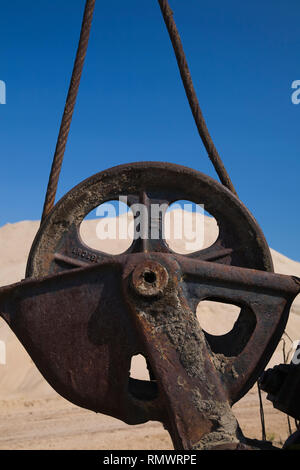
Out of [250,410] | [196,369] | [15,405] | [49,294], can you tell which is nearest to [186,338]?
[196,369]

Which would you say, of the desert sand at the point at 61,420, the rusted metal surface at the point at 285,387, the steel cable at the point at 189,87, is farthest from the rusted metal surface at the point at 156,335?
the desert sand at the point at 61,420

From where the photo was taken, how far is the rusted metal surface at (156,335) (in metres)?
2.03

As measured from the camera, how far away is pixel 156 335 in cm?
207

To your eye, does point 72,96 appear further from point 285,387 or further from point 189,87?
point 285,387

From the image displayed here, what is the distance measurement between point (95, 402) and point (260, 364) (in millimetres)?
733

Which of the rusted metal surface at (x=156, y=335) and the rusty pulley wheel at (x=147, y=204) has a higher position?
the rusty pulley wheel at (x=147, y=204)

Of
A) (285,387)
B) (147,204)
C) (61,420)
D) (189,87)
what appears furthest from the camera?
(61,420)

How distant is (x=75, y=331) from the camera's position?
2184mm

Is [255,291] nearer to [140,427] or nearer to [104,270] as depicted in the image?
[104,270]

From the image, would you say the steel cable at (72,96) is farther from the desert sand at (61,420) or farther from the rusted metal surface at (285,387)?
the desert sand at (61,420)

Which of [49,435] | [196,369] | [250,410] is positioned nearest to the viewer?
[196,369]

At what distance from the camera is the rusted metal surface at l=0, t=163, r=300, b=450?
203 centimetres

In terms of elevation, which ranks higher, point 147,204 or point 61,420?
point 61,420

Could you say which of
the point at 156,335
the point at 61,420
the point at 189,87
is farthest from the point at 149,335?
the point at 61,420
